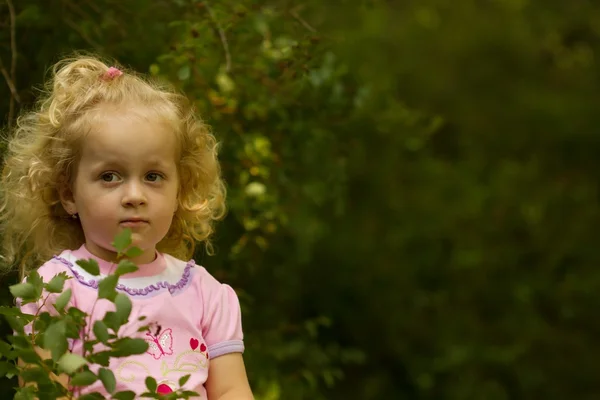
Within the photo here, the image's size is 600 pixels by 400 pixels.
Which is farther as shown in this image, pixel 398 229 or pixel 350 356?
pixel 398 229

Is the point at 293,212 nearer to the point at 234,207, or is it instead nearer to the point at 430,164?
the point at 234,207

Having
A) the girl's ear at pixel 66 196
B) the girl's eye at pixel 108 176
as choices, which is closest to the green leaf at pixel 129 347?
the girl's eye at pixel 108 176

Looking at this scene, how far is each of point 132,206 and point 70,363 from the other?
609mm

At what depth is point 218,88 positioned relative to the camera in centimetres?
398

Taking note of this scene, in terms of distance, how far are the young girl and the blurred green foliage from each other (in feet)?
2.60

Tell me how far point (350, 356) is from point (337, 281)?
1.44 m

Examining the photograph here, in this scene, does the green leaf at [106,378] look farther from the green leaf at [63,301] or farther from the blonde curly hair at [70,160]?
the blonde curly hair at [70,160]

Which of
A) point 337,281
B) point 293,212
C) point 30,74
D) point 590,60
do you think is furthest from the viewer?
point 590,60

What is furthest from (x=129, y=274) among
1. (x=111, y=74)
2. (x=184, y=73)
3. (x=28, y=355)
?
(x=184, y=73)

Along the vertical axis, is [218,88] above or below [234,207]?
above

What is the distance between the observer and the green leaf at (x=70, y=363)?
6.31 feet

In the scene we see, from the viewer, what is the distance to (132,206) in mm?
2488

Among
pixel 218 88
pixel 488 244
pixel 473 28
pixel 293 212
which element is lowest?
pixel 488 244

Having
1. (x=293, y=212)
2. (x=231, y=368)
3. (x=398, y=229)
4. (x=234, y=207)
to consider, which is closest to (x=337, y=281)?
(x=398, y=229)
